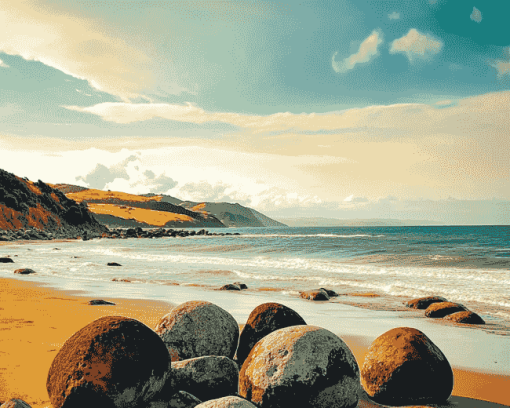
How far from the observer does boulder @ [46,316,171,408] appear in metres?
3.68

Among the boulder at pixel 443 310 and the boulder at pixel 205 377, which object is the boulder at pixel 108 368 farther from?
the boulder at pixel 443 310

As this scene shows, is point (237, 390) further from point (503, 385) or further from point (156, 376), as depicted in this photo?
point (503, 385)

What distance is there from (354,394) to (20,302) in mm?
9851

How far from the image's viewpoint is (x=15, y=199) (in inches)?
2158

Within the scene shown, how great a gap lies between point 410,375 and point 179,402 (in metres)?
2.65

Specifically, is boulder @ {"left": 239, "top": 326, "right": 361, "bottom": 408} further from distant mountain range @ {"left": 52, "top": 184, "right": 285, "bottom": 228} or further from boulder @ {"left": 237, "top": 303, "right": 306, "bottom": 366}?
distant mountain range @ {"left": 52, "top": 184, "right": 285, "bottom": 228}

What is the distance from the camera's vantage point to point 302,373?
13.3ft

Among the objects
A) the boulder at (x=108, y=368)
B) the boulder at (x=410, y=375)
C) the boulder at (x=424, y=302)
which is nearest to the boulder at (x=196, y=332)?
the boulder at (x=108, y=368)

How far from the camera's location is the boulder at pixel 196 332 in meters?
5.11

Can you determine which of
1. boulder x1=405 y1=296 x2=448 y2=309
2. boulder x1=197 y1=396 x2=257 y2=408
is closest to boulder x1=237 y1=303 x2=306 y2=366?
boulder x1=197 y1=396 x2=257 y2=408

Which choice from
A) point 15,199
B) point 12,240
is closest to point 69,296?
point 12,240

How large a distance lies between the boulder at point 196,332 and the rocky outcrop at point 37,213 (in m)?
48.3

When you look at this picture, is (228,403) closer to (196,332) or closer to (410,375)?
(196,332)

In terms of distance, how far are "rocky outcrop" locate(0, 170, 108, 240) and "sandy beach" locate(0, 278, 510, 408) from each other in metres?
40.8
